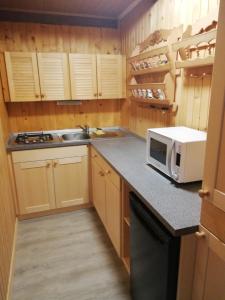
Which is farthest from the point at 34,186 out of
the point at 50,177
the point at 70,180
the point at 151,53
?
the point at 151,53

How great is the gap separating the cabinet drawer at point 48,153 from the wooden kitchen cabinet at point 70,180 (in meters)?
0.06

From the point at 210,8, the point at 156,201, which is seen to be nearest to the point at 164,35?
the point at 210,8

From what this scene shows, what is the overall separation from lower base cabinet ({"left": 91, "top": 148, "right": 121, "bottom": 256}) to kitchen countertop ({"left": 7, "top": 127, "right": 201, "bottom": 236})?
0.13 meters

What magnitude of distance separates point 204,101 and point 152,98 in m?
0.63

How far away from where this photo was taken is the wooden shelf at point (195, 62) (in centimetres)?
140

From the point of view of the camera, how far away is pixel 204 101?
1624mm

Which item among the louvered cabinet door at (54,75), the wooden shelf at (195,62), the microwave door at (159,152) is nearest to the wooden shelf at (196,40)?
the wooden shelf at (195,62)

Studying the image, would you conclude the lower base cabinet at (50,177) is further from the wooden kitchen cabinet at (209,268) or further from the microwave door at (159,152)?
the wooden kitchen cabinet at (209,268)

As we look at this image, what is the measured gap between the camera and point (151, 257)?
121cm

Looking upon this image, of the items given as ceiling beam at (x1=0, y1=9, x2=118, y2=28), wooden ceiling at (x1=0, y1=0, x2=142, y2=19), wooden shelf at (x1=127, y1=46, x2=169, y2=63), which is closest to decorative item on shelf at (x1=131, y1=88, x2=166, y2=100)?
wooden shelf at (x1=127, y1=46, x2=169, y2=63)

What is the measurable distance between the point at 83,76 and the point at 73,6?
770 millimetres

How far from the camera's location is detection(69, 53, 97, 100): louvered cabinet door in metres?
2.70

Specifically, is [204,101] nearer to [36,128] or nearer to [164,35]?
[164,35]

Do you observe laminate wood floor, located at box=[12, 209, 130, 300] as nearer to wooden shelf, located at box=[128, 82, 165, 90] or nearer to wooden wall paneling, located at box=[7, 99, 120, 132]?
wooden wall paneling, located at box=[7, 99, 120, 132]
